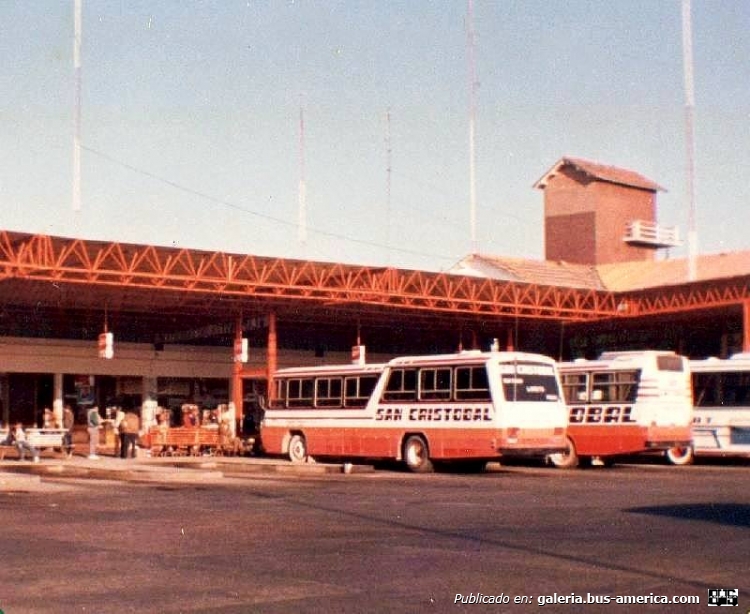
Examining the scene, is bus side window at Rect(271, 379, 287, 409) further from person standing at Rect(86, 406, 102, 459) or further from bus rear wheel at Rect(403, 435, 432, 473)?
bus rear wheel at Rect(403, 435, 432, 473)

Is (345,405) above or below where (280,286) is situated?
below

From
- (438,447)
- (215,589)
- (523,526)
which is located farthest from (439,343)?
(215,589)

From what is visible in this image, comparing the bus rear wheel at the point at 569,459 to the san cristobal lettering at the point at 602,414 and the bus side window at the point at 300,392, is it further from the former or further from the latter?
the bus side window at the point at 300,392

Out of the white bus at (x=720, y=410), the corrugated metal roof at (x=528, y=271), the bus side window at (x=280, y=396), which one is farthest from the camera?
the corrugated metal roof at (x=528, y=271)

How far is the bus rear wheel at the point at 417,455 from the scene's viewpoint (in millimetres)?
28666

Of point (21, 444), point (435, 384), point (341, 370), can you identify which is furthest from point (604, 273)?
point (21, 444)

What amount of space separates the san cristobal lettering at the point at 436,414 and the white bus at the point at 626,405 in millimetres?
3031

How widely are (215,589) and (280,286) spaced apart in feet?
Answer: 94.0

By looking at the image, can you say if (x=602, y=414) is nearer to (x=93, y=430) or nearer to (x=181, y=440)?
(x=181, y=440)

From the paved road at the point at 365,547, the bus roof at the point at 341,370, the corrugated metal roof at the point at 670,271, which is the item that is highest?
the corrugated metal roof at the point at 670,271

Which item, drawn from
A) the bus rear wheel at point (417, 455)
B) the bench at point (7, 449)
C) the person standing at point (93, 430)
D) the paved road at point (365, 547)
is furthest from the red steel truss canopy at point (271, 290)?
the paved road at point (365, 547)

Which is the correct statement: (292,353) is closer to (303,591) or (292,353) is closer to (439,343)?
(439,343)

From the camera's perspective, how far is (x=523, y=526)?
1456 centimetres

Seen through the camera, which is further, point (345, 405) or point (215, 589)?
point (345, 405)
